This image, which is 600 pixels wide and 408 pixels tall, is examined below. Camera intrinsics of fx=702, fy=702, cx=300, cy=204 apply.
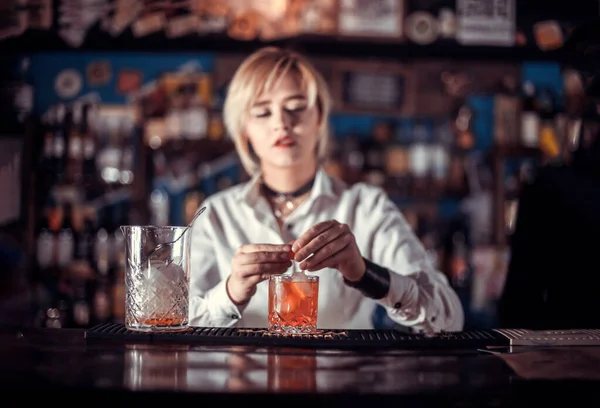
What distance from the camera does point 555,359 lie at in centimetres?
121

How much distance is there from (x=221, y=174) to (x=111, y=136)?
70 cm

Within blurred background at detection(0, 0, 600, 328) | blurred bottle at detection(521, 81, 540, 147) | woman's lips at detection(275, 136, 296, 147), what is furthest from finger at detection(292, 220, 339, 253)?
blurred bottle at detection(521, 81, 540, 147)

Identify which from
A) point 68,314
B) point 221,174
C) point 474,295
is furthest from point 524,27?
point 68,314

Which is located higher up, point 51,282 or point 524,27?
point 524,27

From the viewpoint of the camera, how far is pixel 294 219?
2104 millimetres

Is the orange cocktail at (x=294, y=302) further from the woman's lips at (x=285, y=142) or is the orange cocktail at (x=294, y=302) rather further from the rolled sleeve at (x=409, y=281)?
the woman's lips at (x=285, y=142)

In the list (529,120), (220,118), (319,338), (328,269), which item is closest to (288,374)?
(319,338)

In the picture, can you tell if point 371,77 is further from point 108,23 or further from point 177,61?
point 108,23

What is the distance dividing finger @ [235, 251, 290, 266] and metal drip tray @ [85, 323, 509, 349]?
0.48ft

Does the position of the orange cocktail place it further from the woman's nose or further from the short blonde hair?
the short blonde hair

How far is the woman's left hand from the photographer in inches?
56.1

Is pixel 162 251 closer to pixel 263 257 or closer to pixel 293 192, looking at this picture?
pixel 263 257

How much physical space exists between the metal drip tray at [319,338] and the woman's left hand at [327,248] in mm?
146

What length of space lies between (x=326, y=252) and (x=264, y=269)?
13 centimetres
